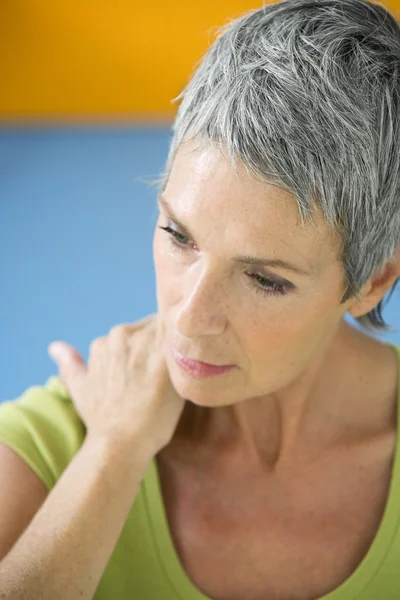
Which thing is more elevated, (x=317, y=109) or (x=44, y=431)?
(x=317, y=109)

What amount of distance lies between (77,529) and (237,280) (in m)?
0.41

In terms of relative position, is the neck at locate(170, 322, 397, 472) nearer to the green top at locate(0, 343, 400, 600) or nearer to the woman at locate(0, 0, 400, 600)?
the woman at locate(0, 0, 400, 600)

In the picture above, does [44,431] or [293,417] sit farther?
[293,417]

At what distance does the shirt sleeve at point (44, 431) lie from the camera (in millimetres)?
1413

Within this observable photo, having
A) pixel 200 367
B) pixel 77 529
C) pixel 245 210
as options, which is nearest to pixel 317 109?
pixel 245 210

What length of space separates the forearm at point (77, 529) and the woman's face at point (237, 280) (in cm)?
16

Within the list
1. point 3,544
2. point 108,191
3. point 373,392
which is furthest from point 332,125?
point 108,191

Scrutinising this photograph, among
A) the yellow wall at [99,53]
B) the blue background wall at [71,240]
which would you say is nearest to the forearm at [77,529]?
the blue background wall at [71,240]

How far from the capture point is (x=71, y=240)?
11.7ft

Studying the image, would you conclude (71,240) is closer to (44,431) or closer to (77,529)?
(44,431)

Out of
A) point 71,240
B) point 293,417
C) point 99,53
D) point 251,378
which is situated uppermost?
point 99,53

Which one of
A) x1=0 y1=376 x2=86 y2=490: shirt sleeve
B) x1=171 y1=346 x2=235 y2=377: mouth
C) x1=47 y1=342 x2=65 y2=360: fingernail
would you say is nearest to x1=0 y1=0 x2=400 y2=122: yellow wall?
x1=47 y1=342 x2=65 y2=360: fingernail

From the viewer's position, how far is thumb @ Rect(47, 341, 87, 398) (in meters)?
1.51

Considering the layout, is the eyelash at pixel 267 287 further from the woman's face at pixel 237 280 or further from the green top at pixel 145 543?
the green top at pixel 145 543
